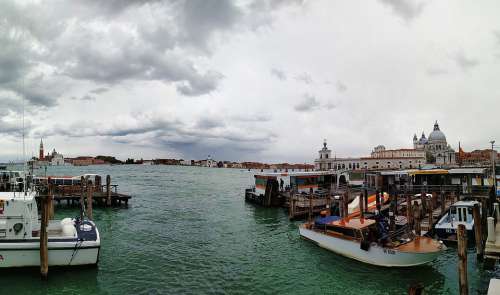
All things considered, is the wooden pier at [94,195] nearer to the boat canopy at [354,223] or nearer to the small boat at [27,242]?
the small boat at [27,242]

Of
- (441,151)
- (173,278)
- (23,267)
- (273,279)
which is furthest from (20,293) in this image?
(441,151)

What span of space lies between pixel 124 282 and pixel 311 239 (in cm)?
1404

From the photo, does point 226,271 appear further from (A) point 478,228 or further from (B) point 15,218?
(A) point 478,228

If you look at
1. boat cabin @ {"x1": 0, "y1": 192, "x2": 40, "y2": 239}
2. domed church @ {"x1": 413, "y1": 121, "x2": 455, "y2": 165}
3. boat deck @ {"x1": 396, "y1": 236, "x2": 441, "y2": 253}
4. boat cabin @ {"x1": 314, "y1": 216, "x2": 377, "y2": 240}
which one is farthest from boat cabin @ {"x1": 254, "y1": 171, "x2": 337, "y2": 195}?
domed church @ {"x1": 413, "y1": 121, "x2": 455, "y2": 165}

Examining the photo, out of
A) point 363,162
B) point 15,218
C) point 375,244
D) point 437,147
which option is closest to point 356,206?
point 375,244

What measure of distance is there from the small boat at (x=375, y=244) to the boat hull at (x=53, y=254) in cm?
1534

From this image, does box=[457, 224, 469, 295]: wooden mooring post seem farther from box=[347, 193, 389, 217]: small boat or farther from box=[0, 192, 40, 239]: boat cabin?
box=[0, 192, 40, 239]: boat cabin

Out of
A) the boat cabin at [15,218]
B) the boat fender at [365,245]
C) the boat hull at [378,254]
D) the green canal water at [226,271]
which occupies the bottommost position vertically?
the green canal water at [226,271]

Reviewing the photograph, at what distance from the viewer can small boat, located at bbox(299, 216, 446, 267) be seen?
20.0 m

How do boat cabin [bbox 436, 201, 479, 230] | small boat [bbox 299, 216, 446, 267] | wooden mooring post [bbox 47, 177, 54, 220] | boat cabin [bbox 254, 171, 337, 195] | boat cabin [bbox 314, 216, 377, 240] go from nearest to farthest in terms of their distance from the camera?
1. wooden mooring post [bbox 47, 177, 54, 220]
2. small boat [bbox 299, 216, 446, 267]
3. boat cabin [bbox 314, 216, 377, 240]
4. boat cabin [bbox 436, 201, 479, 230]
5. boat cabin [bbox 254, 171, 337, 195]

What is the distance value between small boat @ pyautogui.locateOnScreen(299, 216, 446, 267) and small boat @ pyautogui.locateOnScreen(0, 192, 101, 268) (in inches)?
604

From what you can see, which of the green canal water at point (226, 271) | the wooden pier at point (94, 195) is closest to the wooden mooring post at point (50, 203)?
the green canal water at point (226, 271)

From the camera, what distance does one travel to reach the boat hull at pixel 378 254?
19.9 metres

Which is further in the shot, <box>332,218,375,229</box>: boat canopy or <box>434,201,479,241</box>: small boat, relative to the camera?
<box>434,201,479,241</box>: small boat
